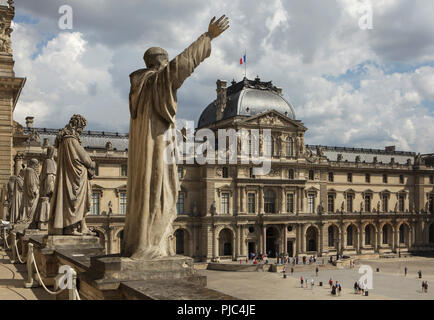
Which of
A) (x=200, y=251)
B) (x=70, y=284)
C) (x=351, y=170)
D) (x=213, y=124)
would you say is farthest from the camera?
(x=351, y=170)

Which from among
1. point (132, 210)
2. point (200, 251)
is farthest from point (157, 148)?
point (200, 251)

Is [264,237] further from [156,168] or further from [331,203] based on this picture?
[156,168]

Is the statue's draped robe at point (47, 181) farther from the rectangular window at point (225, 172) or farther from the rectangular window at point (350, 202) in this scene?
the rectangular window at point (350, 202)

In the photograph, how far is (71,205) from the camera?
30.7ft

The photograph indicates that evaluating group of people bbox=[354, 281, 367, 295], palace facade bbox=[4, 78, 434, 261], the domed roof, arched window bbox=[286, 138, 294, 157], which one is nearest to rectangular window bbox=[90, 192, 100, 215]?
palace facade bbox=[4, 78, 434, 261]

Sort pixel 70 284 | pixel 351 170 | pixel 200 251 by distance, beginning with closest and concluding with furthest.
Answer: pixel 70 284
pixel 200 251
pixel 351 170

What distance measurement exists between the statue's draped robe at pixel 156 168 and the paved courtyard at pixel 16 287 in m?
3.27

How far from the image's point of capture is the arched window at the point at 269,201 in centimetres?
6059

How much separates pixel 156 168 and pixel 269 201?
5619cm

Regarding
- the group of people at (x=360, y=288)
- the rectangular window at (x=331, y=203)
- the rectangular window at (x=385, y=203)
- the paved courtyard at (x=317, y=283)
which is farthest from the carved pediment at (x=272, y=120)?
the group of people at (x=360, y=288)

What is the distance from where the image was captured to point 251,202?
59.4 meters
